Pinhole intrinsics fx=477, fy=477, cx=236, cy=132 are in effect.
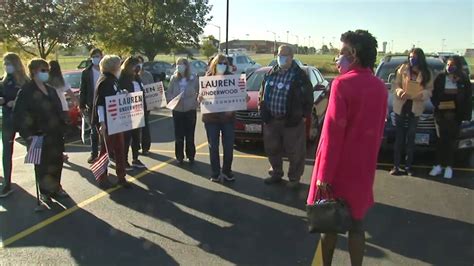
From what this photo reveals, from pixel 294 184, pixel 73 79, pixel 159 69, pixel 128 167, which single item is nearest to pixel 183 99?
pixel 128 167

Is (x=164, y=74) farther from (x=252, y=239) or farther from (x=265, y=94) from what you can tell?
(x=252, y=239)

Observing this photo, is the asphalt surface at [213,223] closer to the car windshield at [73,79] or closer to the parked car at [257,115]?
the parked car at [257,115]

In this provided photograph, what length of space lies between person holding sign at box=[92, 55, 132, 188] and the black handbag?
13.0 ft

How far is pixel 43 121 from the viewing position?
229 inches

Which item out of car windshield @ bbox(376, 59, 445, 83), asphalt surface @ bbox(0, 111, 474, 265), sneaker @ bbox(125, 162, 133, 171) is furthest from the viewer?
car windshield @ bbox(376, 59, 445, 83)

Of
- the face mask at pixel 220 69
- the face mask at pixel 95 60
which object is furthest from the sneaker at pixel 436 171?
the face mask at pixel 95 60

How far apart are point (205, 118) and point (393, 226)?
3.17 m

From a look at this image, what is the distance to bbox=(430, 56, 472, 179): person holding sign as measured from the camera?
6961 millimetres

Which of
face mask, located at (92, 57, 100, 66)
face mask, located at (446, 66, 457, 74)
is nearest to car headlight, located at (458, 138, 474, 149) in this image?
face mask, located at (446, 66, 457, 74)

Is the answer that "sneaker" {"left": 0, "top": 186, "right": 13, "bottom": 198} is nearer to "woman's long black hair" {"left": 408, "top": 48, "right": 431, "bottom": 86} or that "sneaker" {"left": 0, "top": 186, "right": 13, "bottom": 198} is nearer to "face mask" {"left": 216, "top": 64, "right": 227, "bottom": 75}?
"face mask" {"left": 216, "top": 64, "right": 227, "bottom": 75}

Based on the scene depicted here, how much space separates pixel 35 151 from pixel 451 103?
577cm

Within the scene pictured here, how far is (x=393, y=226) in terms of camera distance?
5164mm

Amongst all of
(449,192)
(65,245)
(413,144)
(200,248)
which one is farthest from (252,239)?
(413,144)

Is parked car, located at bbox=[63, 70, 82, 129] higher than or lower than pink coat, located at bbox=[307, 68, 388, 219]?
lower
